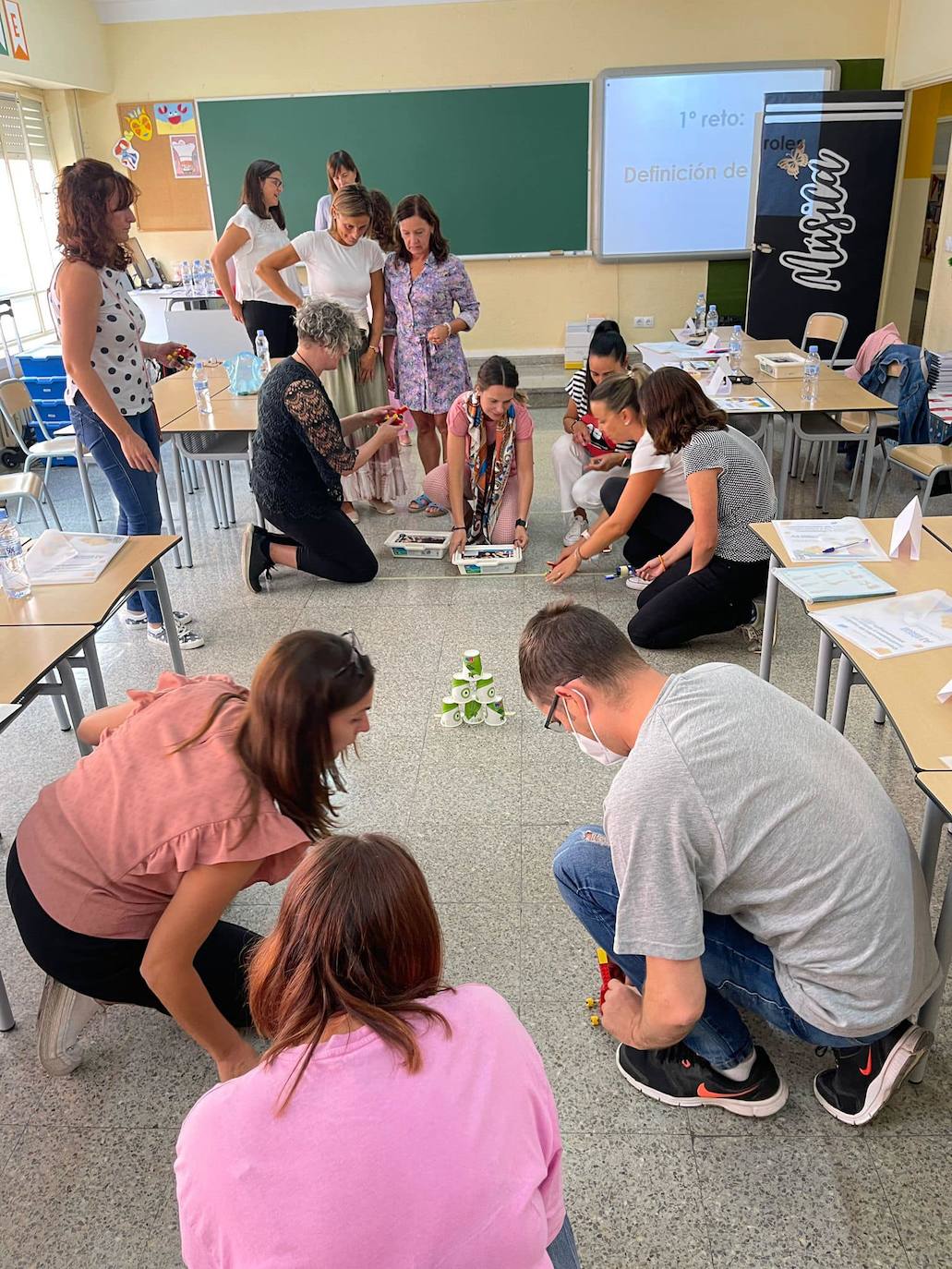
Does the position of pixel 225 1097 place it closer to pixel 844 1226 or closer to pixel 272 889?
pixel 844 1226

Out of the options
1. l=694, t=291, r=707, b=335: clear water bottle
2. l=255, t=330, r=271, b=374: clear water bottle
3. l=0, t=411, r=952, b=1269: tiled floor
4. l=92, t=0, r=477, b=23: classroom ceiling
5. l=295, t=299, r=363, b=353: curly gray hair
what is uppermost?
l=92, t=0, r=477, b=23: classroom ceiling

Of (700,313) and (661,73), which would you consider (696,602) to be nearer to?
(700,313)

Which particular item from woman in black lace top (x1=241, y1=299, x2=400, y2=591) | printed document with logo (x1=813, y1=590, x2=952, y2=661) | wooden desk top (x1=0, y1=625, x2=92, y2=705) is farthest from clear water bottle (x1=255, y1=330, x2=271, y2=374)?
printed document with logo (x1=813, y1=590, x2=952, y2=661)

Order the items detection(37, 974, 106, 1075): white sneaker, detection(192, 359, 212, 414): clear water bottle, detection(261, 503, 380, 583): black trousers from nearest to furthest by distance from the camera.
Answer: detection(37, 974, 106, 1075): white sneaker
detection(261, 503, 380, 583): black trousers
detection(192, 359, 212, 414): clear water bottle

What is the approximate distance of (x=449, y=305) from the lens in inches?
191

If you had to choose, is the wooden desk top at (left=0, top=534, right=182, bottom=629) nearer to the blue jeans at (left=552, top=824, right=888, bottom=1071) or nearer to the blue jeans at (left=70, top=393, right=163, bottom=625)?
the blue jeans at (left=70, top=393, right=163, bottom=625)

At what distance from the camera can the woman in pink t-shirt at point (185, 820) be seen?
5.06 ft

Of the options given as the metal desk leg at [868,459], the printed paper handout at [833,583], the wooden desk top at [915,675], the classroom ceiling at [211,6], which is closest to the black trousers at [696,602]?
the wooden desk top at [915,675]

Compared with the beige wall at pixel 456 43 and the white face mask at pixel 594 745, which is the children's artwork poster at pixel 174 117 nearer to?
the beige wall at pixel 456 43

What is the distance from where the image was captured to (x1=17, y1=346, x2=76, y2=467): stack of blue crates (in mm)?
6242

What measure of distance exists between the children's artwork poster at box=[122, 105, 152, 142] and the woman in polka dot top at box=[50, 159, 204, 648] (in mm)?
4721

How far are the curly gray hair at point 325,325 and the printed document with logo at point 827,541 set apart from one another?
1845 mm

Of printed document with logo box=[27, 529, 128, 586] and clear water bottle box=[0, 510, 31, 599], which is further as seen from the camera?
printed document with logo box=[27, 529, 128, 586]

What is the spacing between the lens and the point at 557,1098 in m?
1.85
